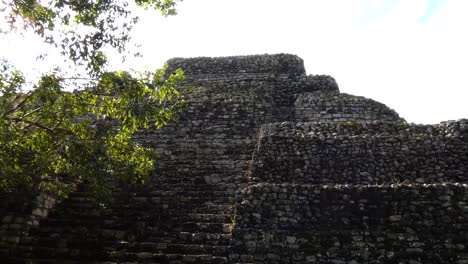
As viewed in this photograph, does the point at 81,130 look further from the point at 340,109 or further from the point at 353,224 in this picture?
the point at 340,109

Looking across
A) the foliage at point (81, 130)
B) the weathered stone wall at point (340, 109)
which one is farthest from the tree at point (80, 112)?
the weathered stone wall at point (340, 109)

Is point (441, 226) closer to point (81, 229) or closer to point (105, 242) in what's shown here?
point (105, 242)

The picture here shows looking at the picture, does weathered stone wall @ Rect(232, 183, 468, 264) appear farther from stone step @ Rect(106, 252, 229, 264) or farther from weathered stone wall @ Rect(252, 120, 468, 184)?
weathered stone wall @ Rect(252, 120, 468, 184)

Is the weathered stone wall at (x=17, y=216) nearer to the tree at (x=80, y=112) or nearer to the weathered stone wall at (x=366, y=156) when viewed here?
the tree at (x=80, y=112)

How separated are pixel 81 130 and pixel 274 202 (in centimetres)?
424

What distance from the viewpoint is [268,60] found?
16.8 meters

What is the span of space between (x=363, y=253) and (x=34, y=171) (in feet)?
21.2

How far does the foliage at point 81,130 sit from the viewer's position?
272 inches

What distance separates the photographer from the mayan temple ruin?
23.2 feet

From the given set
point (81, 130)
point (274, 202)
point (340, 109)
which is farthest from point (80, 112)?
point (340, 109)

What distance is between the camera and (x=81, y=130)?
7.91 meters

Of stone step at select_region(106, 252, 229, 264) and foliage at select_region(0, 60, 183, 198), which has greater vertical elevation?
foliage at select_region(0, 60, 183, 198)

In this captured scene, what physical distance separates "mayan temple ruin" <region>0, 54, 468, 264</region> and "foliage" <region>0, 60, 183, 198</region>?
99cm

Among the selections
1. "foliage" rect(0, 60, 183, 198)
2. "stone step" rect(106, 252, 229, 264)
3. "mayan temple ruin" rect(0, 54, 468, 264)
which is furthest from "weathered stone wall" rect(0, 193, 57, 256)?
"stone step" rect(106, 252, 229, 264)
